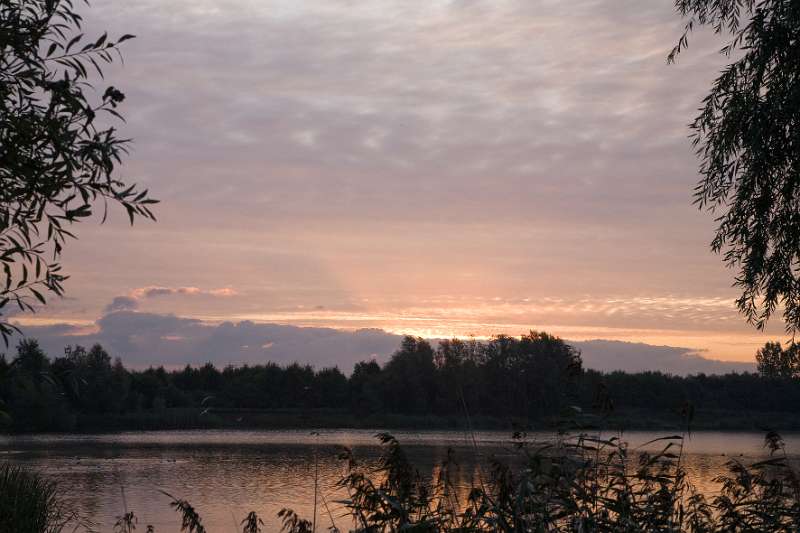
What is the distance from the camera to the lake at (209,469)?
27.9 meters

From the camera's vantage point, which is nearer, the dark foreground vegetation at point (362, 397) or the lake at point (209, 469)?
the lake at point (209, 469)

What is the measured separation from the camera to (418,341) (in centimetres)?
9969

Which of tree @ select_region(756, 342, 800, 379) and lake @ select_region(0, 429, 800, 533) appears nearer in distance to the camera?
tree @ select_region(756, 342, 800, 379)

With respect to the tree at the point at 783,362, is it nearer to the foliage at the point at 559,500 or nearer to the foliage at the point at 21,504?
the foliage at the point at 559,500

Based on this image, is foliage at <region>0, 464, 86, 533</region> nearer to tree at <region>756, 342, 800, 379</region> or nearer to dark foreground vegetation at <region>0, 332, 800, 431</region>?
tree at <region>756, 342, 800, 379</region>

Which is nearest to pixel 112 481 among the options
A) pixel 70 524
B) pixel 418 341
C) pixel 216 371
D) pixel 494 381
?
pixel 70 524

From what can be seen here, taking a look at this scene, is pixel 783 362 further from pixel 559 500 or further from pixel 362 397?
pixel 362 397

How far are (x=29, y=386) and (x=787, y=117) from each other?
9.18 metres

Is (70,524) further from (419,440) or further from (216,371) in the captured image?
(216,371)

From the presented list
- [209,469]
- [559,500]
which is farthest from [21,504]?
[209,469]

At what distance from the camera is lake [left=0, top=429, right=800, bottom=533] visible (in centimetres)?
2790

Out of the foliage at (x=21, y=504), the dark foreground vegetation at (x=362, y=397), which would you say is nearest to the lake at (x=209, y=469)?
the foliage at (x=21, y=504)

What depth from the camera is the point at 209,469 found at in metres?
44.0

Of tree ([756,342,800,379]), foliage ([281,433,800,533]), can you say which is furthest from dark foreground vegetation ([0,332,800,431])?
foliage ([281,433,800,533])
